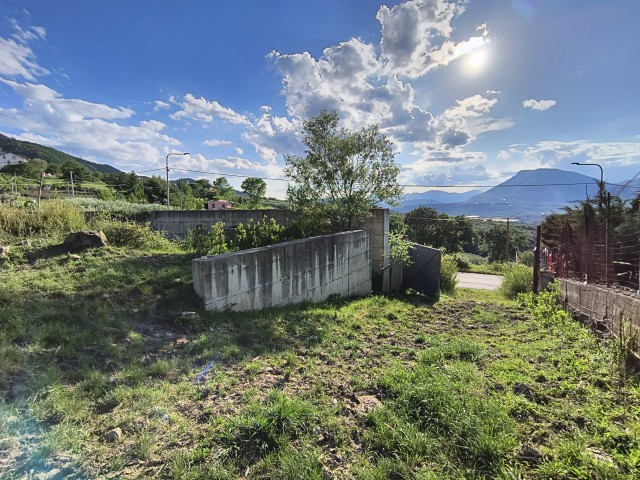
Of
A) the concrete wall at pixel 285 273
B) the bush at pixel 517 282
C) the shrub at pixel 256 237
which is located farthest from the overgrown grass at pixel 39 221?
the bush at pixel 517 282

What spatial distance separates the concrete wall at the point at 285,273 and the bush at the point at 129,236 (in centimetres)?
307

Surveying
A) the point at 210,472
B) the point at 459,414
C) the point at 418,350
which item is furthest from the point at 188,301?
the point at 459,414

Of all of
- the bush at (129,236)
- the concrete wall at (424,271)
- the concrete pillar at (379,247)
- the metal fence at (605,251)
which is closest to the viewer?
the metal fence at (605,251)

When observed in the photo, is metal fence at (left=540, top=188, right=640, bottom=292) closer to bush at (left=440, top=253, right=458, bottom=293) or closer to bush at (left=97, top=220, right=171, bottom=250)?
bush at (left=440, top=253, right=458, bottom=293)

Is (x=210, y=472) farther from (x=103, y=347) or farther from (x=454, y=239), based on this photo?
(x=454, y=239)

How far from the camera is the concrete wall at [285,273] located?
4250 millimetres

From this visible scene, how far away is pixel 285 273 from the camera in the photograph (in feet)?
17.9

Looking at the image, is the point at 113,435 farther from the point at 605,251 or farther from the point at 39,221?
the point at 605,251

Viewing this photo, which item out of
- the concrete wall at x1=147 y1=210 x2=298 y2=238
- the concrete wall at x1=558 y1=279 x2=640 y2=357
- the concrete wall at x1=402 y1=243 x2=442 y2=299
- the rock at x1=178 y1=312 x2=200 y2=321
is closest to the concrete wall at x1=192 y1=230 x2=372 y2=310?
the rock at x1=178 y1=312 x2=200 y2=321

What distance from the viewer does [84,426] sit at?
205 cm

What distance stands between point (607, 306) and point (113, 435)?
5806 mm

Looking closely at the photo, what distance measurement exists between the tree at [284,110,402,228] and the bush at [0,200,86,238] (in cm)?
487

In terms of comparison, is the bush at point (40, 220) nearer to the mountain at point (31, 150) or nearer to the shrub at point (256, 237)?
the shrub at point (256, 237)

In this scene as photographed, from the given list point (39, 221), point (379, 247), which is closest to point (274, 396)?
point (379, 247)
